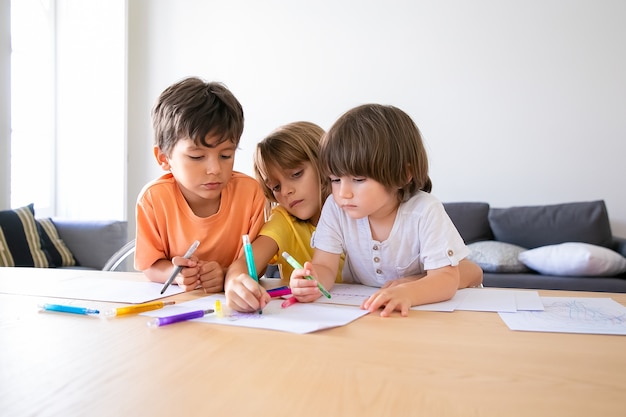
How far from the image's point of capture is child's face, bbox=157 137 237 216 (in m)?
1.35

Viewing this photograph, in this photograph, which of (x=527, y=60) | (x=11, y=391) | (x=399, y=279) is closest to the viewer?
(x=11, y=391)

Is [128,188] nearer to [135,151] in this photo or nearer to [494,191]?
[135,151]

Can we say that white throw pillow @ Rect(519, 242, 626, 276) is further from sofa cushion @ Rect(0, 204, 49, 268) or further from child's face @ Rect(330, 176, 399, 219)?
sofa cushion @ Rect(0, 204, 49, 268)

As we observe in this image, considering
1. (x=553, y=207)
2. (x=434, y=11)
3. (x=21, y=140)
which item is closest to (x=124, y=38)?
(x=21, y=140)

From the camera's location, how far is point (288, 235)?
1.48 meters

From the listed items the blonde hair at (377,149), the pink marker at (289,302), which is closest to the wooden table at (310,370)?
the pink marker at (289,302)

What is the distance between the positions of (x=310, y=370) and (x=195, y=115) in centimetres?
87

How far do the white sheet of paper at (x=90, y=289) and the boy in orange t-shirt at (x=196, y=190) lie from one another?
0.10 metres

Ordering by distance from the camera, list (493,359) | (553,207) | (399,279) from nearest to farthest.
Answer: (493,359), (399,279), (553,207)

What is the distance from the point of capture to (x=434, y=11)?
3.90m

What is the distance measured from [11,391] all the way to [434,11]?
3.86m

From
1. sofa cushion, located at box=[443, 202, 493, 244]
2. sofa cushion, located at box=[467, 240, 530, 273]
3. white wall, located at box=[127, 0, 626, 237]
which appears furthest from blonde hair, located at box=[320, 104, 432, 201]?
white wall, located at box=[127, 0, 626, 237]

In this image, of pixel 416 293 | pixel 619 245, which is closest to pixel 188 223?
pixel 416 293

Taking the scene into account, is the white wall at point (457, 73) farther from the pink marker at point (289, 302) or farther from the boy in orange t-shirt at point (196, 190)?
the pink marker at point (289, 302)
